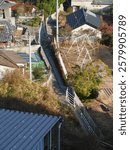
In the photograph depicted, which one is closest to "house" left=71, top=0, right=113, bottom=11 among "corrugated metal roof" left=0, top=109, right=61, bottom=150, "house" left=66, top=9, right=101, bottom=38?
"house" left=66, top=9, right=101, bottom=38

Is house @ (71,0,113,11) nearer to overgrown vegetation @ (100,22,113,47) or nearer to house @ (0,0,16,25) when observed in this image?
house @ (0,0,16,25)

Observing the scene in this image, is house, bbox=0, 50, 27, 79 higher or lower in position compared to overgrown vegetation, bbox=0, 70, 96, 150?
higher

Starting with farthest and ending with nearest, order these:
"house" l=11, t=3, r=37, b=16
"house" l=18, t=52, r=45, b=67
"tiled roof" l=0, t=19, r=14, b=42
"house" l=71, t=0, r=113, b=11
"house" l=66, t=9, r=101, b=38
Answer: "house" l=71, t=0, r=113, b=11
"house" l=11, t=3, r=37, b=16
"house" l=66, t=9, r=101, b=38
"tiled roof" l=0, t=19, r=14, b=42
"house" l=18, t=52, r=45, b=67

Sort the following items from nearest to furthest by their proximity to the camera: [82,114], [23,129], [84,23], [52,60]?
[23,129] < [82,114] < [52,60] < [84,23]

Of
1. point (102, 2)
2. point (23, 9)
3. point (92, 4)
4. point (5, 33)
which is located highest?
point (102, 2)

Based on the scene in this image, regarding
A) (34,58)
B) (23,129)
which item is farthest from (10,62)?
(23,129)

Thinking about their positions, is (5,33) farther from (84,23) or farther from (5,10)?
(5,10)
